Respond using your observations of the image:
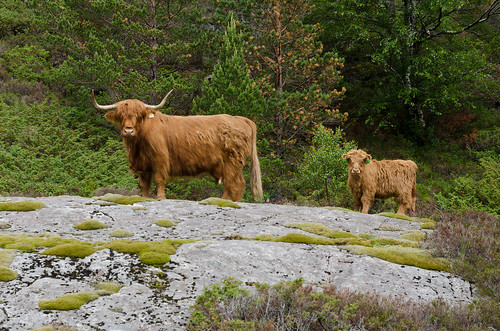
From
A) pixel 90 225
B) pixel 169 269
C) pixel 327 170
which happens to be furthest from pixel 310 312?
pixel 327 170

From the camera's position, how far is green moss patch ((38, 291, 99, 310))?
12.7 ft

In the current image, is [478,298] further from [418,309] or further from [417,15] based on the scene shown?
[417,15]

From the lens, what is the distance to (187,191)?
15.3 m

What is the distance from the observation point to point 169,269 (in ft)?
16.0

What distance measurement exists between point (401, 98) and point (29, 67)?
1899 centimetres

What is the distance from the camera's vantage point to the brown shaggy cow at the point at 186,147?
9594 millimetres

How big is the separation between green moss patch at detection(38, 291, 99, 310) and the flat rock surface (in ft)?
0.17

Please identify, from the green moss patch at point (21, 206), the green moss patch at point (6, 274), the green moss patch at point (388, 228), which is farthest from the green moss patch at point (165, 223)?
the green moss patch at point (388, 228)

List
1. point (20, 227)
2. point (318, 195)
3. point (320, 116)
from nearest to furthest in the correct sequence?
1. point (20, 227)
2. point (318, 195)
3. point (320, 116)

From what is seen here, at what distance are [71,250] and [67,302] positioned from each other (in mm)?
1278

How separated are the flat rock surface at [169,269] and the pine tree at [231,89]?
23.8 ft

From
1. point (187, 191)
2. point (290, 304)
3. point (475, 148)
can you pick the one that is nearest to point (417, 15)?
point (475, 148)

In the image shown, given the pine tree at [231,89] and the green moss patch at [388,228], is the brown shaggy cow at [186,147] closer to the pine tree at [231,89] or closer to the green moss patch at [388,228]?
the pine tree at [231,89]

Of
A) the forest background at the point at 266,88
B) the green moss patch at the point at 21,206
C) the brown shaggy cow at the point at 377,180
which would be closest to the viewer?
the green moss patch at the point at 21,206
